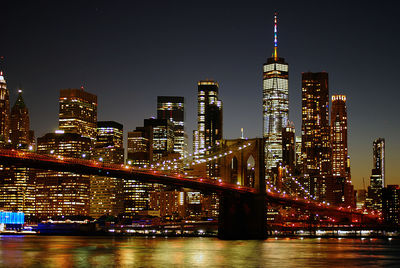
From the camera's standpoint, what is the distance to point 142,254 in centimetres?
5547

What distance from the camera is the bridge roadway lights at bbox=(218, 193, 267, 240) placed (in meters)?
74.2

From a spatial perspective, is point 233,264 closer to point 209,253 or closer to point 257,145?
point 209,253

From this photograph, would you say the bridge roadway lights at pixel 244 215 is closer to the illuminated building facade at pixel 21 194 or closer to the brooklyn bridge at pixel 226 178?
the brooklyn bridge at pixel 226 178

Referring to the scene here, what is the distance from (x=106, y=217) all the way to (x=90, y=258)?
133570 millimetres

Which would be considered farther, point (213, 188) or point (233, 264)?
point (213, 188)

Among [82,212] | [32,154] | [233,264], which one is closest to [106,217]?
[82,212]

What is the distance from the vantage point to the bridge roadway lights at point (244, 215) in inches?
2921

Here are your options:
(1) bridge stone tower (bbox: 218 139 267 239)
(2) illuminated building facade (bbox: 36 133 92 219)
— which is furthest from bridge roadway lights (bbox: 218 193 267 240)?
(2) illuminated building facade (bbox: 36 133 92 219)

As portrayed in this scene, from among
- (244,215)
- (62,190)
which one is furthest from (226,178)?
(62,190)

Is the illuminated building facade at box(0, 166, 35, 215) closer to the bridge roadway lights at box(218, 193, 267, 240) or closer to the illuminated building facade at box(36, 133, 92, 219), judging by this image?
the illuminated building facade at box(36, 133, 92, 219)

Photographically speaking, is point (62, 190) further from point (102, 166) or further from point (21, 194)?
point (102, 166)

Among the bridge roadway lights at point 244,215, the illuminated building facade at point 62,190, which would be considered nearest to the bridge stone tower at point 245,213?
the bridge roadway lights at point 244,215

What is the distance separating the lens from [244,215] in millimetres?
74750

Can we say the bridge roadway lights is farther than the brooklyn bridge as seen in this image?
Yes
